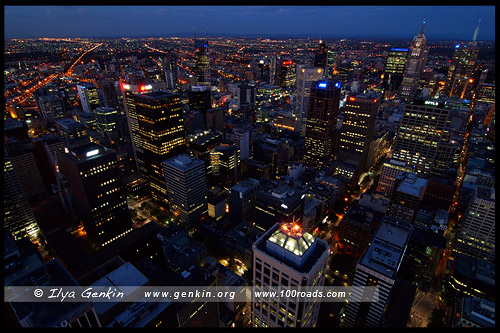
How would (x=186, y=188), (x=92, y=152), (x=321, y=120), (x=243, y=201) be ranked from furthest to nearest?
(x=321, y=120)
(x=243, y=201)
(x=186, y=188)
(x=92, y=152)

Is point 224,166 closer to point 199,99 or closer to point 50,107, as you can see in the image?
point 199,99

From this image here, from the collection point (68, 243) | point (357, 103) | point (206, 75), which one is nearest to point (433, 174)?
point (357, 103)

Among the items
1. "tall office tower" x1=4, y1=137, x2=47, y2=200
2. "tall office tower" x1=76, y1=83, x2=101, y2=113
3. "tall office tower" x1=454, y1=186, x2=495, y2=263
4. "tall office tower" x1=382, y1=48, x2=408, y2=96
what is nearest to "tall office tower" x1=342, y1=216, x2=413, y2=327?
"tall office tower" x1=454, y1=186, x2=495, y2=263

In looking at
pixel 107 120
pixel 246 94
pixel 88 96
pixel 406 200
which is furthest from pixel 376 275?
pixel 88 96

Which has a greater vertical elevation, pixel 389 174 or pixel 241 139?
pixel 241 139

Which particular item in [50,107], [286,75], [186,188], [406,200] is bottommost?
[406,200]

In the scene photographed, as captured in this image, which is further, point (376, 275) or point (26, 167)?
point (26, 167)

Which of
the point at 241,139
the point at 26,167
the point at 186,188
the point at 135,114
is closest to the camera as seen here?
the point at 186,188

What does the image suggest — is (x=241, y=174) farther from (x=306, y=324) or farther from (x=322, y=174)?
(x=306, y=324)
